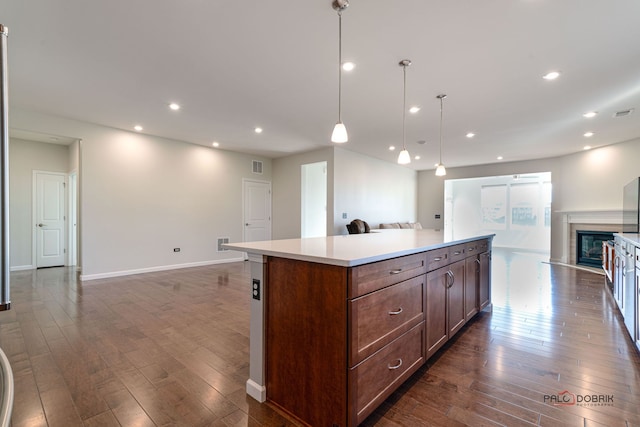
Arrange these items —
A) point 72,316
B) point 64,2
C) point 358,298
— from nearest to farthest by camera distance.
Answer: point 358,298 → point 64,2 → point 72,316

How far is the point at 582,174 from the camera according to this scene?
7.18 meters

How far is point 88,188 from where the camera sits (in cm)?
522

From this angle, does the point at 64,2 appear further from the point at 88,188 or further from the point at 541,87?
the point at 541,87

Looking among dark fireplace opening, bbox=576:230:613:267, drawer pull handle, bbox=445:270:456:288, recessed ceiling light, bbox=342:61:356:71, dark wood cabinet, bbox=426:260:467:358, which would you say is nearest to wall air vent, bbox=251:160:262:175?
recessed ceiling light, bbox=342:61:356:71

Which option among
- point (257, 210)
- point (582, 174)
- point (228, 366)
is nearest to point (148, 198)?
point (257, 210)

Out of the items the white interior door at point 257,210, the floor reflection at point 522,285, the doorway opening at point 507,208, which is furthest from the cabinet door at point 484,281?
the doorway opening at point 507,208

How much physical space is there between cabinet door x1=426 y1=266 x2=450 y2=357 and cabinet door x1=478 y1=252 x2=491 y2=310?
41.6 inches

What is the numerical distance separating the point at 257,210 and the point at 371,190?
123 inches

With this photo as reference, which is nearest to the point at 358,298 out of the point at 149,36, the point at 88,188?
the point at 149,36

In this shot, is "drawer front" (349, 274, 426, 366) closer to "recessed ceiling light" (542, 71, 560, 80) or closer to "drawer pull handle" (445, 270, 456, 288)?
"drawer pull handle" (445, 270, 456, 288)

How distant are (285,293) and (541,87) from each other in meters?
3.98

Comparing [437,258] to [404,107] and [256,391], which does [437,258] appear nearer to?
[256,391]

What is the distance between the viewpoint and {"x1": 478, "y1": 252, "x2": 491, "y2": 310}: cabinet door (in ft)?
10.6

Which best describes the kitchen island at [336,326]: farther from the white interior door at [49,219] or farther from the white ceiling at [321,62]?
the white interior door at [49,219]
